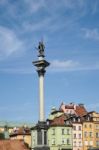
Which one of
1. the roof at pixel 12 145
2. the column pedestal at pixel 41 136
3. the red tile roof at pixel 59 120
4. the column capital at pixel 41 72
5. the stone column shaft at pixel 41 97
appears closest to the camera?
the column pedestal at pixel 41 136

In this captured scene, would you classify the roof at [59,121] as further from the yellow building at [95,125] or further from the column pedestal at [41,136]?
Answer: the column pedestal at [41,136]

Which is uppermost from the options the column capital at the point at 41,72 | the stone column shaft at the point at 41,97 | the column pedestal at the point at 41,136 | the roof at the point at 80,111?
the roof at the point at 80,111

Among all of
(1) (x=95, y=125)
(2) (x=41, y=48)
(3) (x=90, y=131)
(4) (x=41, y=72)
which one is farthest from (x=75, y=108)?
(4) (x=41, y=72)

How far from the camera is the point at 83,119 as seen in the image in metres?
107

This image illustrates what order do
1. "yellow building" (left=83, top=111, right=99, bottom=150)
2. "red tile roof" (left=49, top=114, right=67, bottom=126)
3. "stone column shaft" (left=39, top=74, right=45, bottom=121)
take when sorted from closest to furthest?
"stone column shaft" (left=39, top=74, right=45, bottom=121)
"red tile roof" (left=49, top=114, right=67, bottom=126)
"yellow building" (left=83, top=111, right=99, bottom=150)

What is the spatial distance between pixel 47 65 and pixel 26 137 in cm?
8367

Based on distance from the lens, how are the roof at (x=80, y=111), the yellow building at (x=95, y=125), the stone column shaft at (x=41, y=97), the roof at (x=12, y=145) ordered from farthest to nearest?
the roof at (x=80, y=111), the yellow building at (x=95, y=125), the roof at (x=12, y=145), the stone column shaft at (x=41, y=97)

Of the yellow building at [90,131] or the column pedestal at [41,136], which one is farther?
the yellow building at [90,131]

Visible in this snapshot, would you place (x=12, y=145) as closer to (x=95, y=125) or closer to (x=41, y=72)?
(x=95, y=125)

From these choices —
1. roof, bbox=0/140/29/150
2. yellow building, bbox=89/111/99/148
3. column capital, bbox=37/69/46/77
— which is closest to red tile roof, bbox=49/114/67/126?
yellow building, bbox=89/111/99/148

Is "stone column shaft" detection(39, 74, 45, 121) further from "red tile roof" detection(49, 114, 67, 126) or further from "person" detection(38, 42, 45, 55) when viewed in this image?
"red tile roof" detection(49, 114, 67, 126)

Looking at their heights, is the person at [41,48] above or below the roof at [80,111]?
below

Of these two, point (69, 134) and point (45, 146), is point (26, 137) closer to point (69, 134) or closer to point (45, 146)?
point (69, 134)

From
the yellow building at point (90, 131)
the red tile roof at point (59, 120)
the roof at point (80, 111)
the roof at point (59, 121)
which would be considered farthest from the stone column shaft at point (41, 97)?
the roof at point (80, 111)
